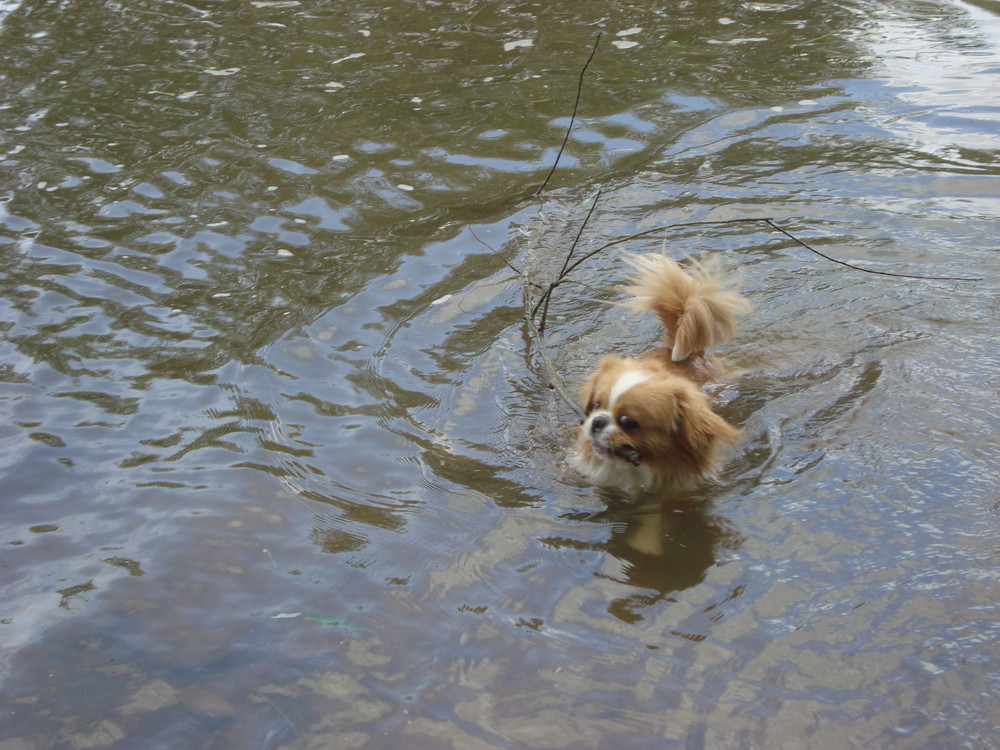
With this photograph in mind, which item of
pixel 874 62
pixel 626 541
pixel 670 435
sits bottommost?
pixel 626 541

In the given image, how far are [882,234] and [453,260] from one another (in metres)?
2.70

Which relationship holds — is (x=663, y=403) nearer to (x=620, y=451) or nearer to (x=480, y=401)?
(x=620, y=451)

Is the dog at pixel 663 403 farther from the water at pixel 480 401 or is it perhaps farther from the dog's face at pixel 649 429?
the water at pixel 480 401

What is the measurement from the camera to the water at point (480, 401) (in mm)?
3150

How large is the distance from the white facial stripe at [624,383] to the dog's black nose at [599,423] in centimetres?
6

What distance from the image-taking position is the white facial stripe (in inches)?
163

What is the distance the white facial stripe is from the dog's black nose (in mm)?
58

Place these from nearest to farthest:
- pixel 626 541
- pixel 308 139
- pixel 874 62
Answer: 1. pixel 626 541
2. pixel 308 139
3. pixel 874 62

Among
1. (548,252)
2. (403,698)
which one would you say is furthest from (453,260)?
(403,698)

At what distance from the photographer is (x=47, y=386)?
4.79 meters

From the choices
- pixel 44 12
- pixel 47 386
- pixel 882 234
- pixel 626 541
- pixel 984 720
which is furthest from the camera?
pixel 44 12

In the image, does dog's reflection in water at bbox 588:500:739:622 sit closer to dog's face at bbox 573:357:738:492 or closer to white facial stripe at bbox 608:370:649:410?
dog's face at bbox 573:357:738:492

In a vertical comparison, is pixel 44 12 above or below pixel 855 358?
above

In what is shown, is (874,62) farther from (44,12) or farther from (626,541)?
(44,12)
